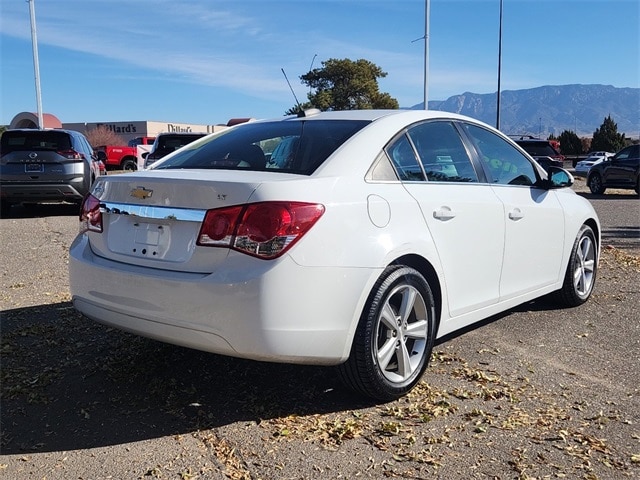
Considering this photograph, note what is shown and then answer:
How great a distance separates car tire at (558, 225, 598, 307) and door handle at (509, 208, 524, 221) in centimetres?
109

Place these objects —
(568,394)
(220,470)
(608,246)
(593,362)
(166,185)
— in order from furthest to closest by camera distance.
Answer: (608,246), (593,362), (568,394), (166,185), (220,470)

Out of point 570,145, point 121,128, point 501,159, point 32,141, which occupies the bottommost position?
point 501,159

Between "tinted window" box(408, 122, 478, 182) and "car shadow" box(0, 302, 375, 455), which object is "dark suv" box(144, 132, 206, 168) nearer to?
"car shadow" box(0, 302, 375, 455)

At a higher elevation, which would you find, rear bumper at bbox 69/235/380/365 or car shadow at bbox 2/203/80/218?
rear bumper at bbox 69/235/380/365

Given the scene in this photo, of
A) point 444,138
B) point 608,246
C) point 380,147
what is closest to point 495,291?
point 444,138

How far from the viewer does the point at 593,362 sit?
4.15 metres

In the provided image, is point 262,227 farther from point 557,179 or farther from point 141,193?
point 557,179

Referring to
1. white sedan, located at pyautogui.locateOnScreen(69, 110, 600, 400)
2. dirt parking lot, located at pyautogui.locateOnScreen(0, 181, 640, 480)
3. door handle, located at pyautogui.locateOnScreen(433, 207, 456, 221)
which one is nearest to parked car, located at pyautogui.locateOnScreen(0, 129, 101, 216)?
dirt parking lot, located at pyautogui.locateOnScreen(0, 181, 640, 480)

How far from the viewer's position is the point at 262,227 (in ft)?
9.71

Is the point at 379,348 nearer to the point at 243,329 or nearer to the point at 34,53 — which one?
the point at 243,329

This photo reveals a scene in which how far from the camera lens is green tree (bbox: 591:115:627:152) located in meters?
60.0

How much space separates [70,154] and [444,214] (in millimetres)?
9033

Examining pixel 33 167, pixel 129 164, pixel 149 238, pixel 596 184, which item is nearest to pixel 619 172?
pixel 596 184

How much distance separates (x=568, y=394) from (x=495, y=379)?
0.42 metres
